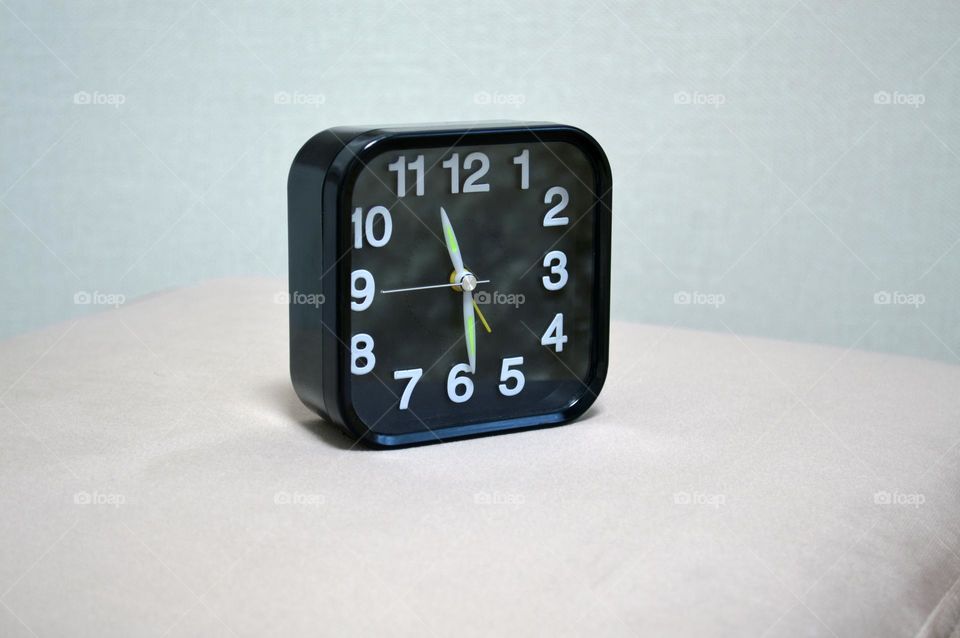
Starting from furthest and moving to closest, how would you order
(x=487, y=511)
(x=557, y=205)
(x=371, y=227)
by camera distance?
(x=557, y=205), (x=371, y=227), (x=487, y=511)

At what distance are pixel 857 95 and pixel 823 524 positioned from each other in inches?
61.0

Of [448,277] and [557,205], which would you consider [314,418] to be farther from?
[557,205]

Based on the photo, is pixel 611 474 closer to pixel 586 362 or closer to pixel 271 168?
pixel 586 362

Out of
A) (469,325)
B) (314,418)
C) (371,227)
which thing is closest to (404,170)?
(371,227)

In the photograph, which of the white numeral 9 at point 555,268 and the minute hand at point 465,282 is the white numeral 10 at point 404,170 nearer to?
the minute hand at point 465,282

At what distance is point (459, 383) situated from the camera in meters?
1.33

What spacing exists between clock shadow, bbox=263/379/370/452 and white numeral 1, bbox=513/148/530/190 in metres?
0.33

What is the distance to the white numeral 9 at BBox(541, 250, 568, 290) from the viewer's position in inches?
53.6

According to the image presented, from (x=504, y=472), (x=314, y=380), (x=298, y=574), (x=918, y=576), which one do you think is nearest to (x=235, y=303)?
(x=314, y=380)

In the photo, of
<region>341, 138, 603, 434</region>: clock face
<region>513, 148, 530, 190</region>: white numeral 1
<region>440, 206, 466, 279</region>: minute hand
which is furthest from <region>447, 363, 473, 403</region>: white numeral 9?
<region>513, 148, 530, 190</region>: white numeral 1

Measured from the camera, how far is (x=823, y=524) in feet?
3.64

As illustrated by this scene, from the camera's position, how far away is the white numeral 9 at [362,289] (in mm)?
1250

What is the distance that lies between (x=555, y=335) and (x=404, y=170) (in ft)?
0.87

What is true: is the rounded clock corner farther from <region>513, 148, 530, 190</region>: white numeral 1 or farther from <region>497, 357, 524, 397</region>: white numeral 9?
<region>497, 357, 524, 397</region>: white numeral 9
